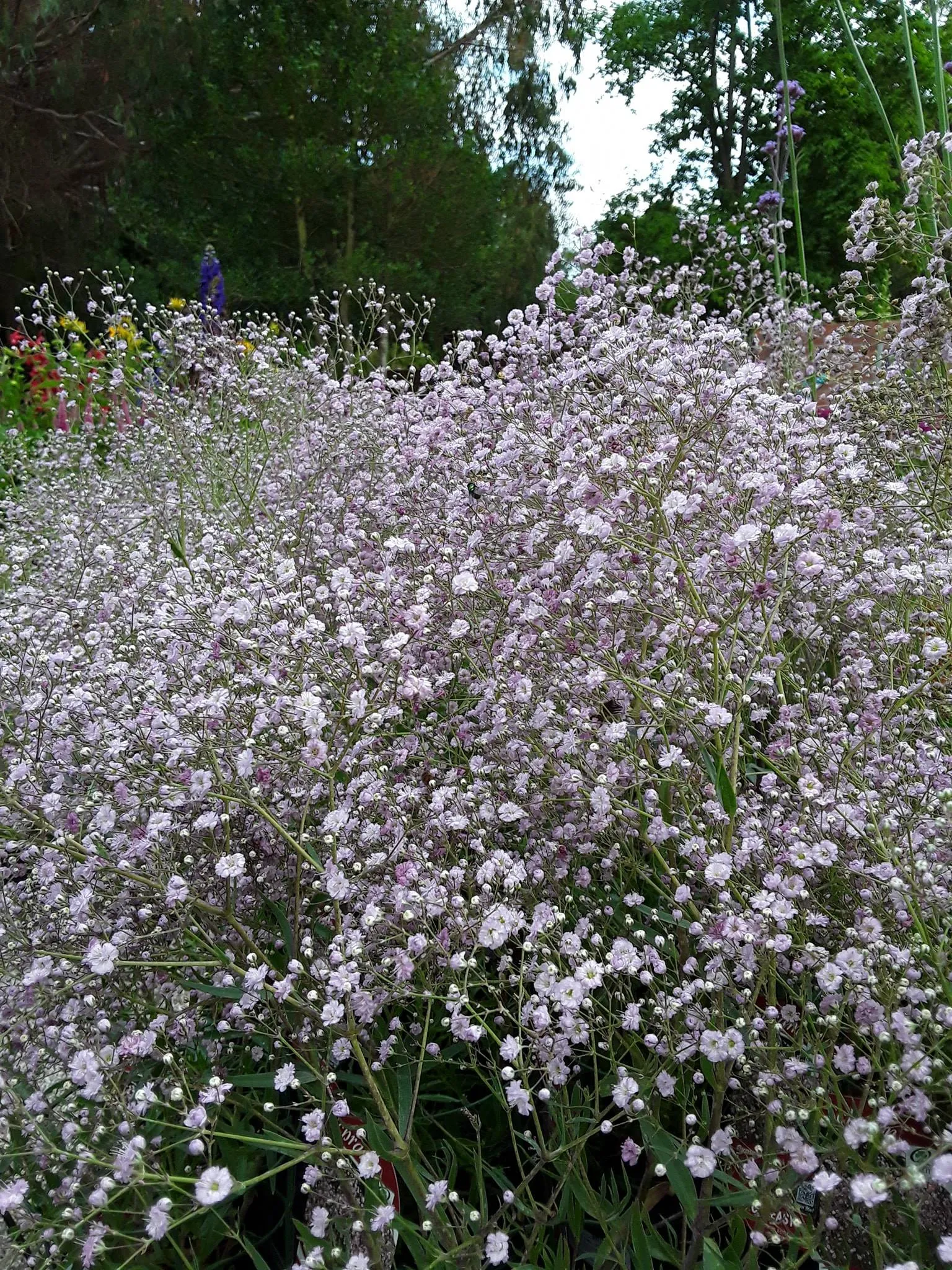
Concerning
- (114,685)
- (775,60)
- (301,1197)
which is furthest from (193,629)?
(775,60)

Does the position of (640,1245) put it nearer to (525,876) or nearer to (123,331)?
(525,876)

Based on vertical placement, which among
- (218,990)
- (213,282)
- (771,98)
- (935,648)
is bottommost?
(218,990)

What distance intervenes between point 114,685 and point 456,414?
1580 millimetres

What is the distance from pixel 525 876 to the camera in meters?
2.12

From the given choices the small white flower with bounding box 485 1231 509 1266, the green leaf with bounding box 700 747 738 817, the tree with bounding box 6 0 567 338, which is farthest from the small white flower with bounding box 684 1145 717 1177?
the tree with bounding box 6 0 567 338

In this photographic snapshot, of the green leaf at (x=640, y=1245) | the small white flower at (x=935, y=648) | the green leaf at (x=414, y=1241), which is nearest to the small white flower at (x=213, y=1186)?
the green leaf at (x=414, y=1241)

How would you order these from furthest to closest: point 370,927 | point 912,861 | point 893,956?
point 370,927 < point 912,861 < point 893,956

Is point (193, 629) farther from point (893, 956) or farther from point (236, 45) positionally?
point (236, 45)

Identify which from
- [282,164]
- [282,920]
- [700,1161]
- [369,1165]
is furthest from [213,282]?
[700,1161]

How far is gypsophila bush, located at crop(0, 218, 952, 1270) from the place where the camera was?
1802mm

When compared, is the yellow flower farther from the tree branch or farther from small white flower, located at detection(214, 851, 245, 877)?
the tree branch

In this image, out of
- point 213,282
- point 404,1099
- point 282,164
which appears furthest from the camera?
point 282,164

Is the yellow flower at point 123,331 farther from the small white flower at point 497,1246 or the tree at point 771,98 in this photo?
the tree at point 771,98

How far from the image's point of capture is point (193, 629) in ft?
8.88
